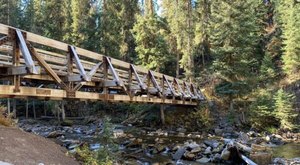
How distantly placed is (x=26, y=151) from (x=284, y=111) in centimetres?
1828

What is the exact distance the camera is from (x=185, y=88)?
76.8 feet

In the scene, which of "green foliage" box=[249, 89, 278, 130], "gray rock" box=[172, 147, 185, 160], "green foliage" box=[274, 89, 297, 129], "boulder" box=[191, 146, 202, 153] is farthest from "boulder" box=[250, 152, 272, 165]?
"green foliage" box=[249, 89, 278, 130]

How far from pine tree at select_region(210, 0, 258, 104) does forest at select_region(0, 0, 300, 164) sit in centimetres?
8

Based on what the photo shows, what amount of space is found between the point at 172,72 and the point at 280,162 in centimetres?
2447

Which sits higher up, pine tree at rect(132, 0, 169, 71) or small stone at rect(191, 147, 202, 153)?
pine tree at rect(132, 0, 169, 71)

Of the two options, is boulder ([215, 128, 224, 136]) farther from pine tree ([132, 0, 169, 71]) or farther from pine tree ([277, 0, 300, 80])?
pine tree ([277, 0, 300, 80])

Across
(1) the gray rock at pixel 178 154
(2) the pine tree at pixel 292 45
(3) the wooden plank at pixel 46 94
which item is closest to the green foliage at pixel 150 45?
(2) the pine tree at pixel 292 45

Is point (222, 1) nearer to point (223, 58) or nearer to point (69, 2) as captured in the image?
point (223, 58)

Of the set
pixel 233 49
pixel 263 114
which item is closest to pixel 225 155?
pixel 263 114

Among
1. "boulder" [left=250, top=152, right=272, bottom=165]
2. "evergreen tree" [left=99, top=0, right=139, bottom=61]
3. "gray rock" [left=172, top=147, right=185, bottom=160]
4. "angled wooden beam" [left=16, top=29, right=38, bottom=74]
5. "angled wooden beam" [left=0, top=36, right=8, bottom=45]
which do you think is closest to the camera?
"angled wooden beam" [left=16, top=29, right=38, bottom=74]

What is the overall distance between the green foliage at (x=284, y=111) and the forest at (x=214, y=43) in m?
0.06

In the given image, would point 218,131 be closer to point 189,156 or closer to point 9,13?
point 189,156

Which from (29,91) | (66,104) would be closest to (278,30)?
(66,104)

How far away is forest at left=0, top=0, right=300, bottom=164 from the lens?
952 inches
